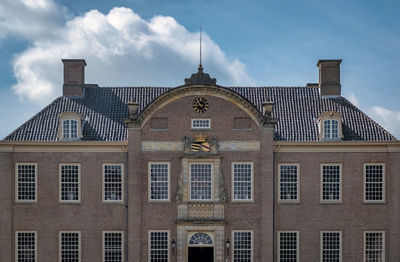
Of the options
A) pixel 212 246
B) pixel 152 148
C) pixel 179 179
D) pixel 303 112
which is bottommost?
A: pixel 212 246

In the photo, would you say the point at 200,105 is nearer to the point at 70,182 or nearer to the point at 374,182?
the point at 70,182

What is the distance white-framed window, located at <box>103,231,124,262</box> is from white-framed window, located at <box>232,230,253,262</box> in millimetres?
6990

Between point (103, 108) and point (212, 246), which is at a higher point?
point (103, 108)

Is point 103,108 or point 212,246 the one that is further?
point 103,108

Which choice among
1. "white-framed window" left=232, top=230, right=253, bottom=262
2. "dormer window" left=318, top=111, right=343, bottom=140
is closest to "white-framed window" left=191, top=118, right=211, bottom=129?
"white-framed window" left=232, top=230, right=253, bottom=262

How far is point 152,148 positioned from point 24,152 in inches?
322

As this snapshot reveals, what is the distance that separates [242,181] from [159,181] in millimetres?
5157

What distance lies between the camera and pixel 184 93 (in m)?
27.5

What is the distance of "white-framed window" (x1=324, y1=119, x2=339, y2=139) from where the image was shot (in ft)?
92.4

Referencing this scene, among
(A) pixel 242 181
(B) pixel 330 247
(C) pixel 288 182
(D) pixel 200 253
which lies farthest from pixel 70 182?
(B) pixel 330 247

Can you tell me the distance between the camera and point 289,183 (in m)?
27.7

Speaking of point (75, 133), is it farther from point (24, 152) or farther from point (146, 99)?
point (146, 99)

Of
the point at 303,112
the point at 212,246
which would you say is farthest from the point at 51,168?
the point at 303,112

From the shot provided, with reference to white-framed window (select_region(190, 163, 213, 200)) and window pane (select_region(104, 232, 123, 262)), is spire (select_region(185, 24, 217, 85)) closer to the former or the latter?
white-framed window (select_region(190, 163, 213, 200))
